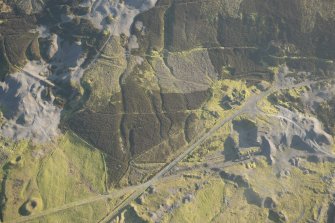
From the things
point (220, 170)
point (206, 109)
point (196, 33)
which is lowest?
point (220, 170)

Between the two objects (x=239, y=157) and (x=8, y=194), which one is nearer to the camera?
(x=8, y=194)

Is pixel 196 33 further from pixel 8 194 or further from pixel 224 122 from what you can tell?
pixel 8 194

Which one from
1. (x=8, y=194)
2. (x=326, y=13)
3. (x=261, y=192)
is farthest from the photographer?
(x=326, y=13)

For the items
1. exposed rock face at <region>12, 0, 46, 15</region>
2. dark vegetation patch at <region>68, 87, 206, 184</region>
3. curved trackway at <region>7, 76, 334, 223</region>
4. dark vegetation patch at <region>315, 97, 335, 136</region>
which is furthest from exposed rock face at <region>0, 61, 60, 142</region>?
dark vegetation patch at <region>315, 97, 335, 136</region>

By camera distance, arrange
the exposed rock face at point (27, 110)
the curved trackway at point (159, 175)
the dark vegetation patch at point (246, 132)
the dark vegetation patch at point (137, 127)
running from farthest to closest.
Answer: the dark vegetation patch at point (246, 132), the dark vegetation patch at point (137, 127), the exposed rock face at point (27, 110), the curved trackway at point (159, 175)

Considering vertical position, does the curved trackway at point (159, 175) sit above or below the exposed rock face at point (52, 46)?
below

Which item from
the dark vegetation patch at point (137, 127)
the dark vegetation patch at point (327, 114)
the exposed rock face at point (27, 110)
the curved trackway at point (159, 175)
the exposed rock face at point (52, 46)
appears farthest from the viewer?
the dark vegetation patch at point (327, 114)

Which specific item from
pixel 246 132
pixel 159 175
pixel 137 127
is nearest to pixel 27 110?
pixel 137 127

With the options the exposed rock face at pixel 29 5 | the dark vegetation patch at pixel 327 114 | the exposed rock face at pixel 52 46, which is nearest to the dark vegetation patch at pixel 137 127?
the exposed rock face at pixel 52 46

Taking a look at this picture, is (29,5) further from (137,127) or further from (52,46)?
(137,127)

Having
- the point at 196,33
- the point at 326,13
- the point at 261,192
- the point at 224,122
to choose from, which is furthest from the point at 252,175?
the point at 326,13

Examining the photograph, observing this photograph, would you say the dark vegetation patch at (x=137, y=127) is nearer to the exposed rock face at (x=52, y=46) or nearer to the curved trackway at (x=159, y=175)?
the curved trackway at (x=159, y=175)
